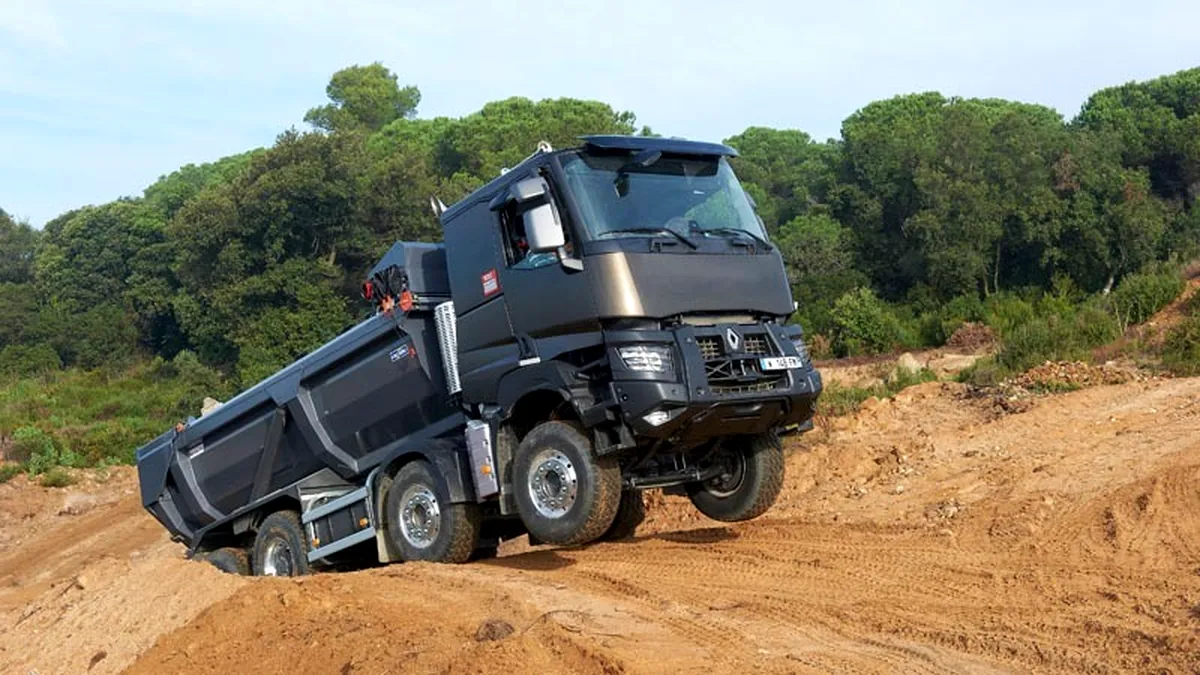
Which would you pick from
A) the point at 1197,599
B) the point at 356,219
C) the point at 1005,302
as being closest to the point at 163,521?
the point at 1197,599

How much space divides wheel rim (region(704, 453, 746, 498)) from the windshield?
1.94 m

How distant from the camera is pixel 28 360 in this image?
51.8m

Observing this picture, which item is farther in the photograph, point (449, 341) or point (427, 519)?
point (427, 519)

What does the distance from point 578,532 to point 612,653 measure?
7.61 ft

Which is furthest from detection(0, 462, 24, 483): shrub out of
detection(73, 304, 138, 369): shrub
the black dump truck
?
detection(73, 304, 138, 369): shrub

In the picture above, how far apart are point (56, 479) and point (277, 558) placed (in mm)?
16884

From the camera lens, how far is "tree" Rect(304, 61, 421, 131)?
84125mm

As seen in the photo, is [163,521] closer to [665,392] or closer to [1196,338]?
[665,392]

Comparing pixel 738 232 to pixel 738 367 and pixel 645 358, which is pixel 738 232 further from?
pixel 645 358

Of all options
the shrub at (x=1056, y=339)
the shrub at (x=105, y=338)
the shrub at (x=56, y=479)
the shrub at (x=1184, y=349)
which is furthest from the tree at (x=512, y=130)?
the shrub at (x=1184, y=349)

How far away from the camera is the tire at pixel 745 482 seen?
1011 centimetres

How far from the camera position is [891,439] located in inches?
600

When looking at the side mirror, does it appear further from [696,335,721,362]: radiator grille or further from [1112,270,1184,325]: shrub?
[1112,270,1184,325]: shrub

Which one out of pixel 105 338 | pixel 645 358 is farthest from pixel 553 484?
pixel 105 338
